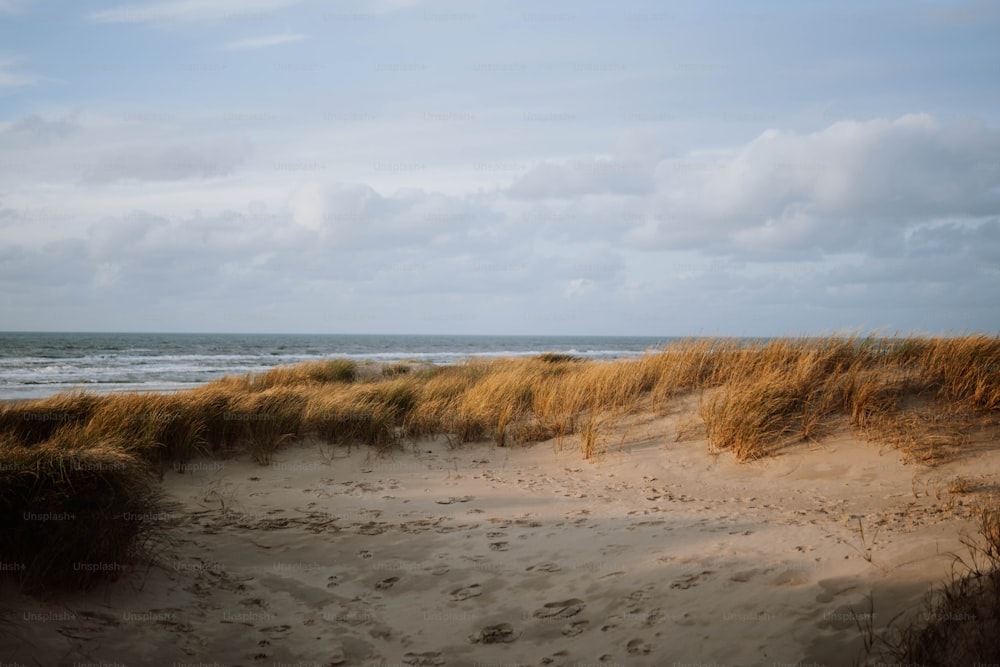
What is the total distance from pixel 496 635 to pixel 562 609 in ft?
1.69

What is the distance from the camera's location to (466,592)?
509 centimetres

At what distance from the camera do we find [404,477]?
29.0 ft

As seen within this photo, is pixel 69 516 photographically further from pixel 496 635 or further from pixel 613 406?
pixel 613 406

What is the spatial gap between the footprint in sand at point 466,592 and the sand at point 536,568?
20mm

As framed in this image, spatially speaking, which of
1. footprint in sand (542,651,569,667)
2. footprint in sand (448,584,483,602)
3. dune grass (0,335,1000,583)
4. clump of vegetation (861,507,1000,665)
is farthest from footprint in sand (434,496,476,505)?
clump of vegetation (861,507,1000,665)

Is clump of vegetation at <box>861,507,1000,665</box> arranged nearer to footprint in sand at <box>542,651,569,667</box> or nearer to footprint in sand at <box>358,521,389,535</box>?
footprint in sand at <box>542,651,569,667</box>

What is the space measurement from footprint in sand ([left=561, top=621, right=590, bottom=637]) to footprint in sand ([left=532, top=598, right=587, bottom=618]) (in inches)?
5.0

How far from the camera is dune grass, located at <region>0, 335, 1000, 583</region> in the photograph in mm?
8422

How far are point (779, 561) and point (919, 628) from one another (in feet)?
4.68

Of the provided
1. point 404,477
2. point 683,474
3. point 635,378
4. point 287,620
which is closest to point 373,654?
point 287,620

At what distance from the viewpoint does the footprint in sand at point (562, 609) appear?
4.51 metres

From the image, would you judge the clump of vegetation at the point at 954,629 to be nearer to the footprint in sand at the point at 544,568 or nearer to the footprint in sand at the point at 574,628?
the footprint in sand at the point at 574,628

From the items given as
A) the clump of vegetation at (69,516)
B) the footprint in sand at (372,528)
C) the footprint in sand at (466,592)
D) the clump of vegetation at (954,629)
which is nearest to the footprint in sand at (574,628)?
the footprint in sand at (466,592)

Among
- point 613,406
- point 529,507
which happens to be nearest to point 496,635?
point 529,507
